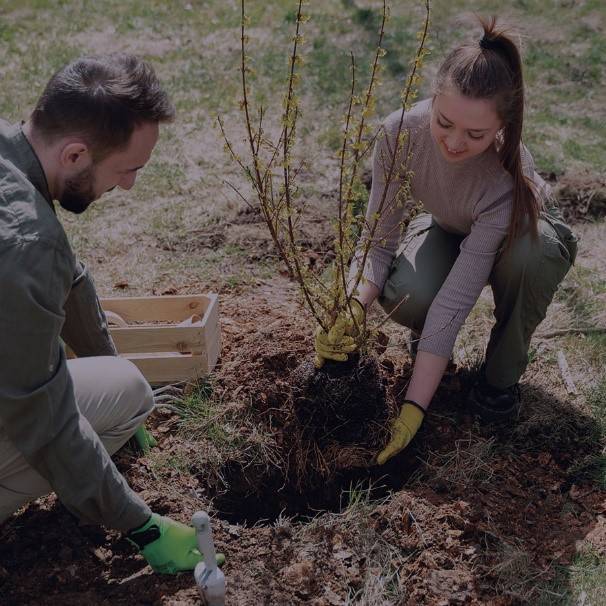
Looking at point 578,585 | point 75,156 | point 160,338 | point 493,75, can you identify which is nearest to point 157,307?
point 160,338

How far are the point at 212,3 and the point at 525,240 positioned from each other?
652cm

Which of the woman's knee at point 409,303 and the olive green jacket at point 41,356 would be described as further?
the woman's knee at point 409,303

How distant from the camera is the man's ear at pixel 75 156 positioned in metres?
2.00

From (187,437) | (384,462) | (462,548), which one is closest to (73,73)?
(187,437)

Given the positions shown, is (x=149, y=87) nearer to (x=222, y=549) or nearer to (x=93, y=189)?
(x=93, y=189)

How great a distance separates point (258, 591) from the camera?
7.86 feet

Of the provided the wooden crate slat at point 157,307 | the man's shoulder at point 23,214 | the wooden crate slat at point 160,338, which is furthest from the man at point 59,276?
the wooden crate slat at point 157,307

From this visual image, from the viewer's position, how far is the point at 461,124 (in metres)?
2.60

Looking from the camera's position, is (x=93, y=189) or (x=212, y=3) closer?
(x=93, y=189)

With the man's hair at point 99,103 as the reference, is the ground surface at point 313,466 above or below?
below

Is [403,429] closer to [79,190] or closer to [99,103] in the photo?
[79,190]

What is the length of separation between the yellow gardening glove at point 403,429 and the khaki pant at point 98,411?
86cm

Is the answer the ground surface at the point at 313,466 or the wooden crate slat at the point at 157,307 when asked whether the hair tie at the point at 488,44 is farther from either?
the wooden crate slat at the point at 157,307

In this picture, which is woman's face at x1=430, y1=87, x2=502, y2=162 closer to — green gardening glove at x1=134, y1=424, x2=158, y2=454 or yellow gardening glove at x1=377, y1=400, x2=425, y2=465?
yellow gardening glove at x1=377, y1=400, x2=425, y2=465
